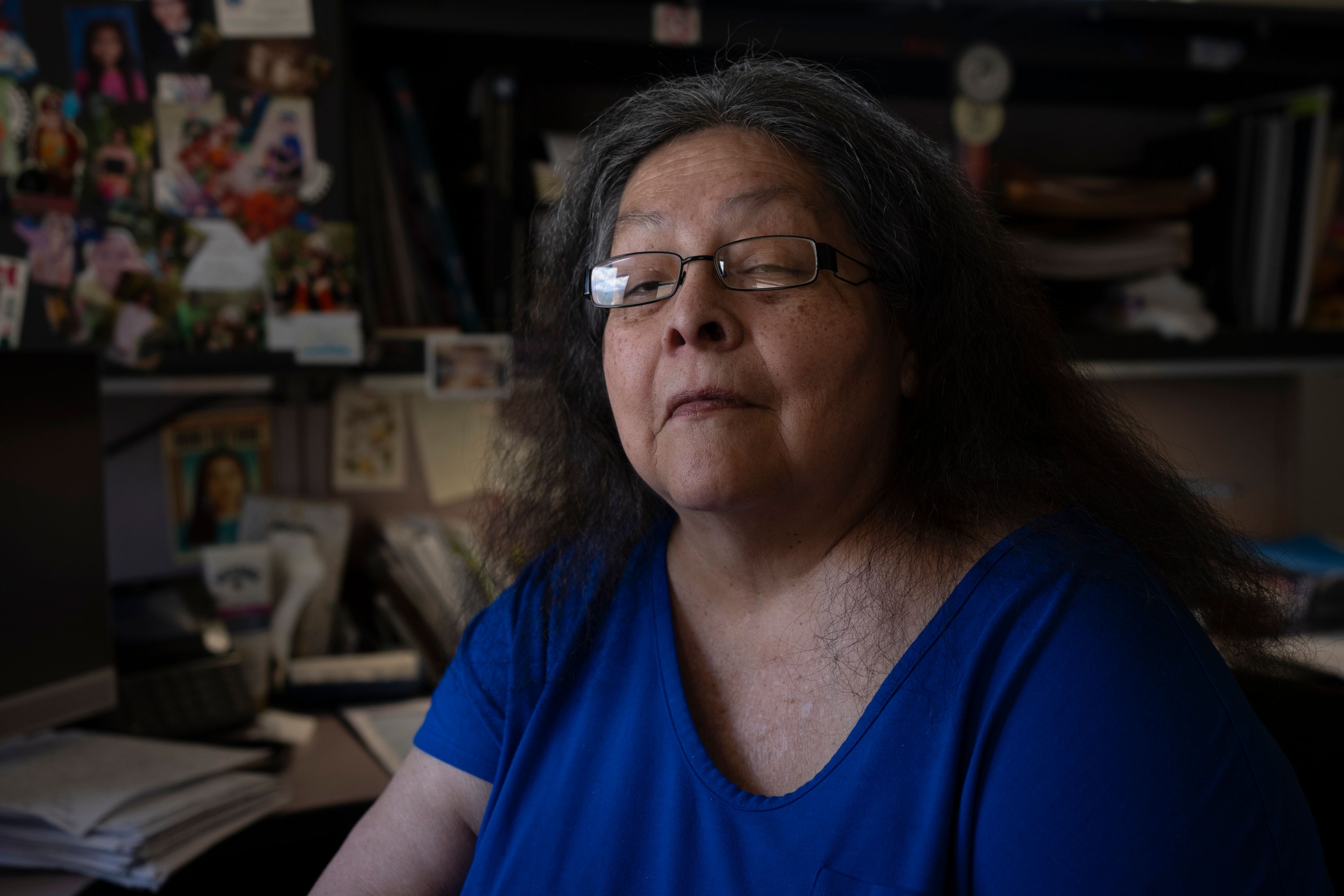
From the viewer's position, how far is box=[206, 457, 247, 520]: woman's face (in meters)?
1.82

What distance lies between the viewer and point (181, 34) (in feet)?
4.86

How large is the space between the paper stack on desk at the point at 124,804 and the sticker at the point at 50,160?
793 mm

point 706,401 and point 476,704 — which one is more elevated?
point 706,401

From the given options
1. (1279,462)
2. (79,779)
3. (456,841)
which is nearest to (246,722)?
(79,779)

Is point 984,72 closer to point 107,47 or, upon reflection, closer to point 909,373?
point 909,373

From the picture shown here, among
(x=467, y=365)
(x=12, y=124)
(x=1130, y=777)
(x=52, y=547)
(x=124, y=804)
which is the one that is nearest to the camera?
(x=1130, y=777)

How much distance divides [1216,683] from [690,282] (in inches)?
21.3

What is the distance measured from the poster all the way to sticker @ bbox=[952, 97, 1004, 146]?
142 cm

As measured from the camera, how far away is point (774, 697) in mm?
901

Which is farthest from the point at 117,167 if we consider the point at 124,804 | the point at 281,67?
the point at 124,804

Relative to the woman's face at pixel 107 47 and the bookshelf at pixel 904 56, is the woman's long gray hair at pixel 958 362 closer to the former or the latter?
the bookshelf at pixel 904 56

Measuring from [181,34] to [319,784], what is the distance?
1150 mm

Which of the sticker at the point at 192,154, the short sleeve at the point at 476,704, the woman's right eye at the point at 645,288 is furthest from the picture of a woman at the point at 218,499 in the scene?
the woman's right eye at the point at 645,288

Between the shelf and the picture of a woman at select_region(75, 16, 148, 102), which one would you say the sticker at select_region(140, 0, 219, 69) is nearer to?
the picture of a woman at select_region(75, 16, 148, 102)
